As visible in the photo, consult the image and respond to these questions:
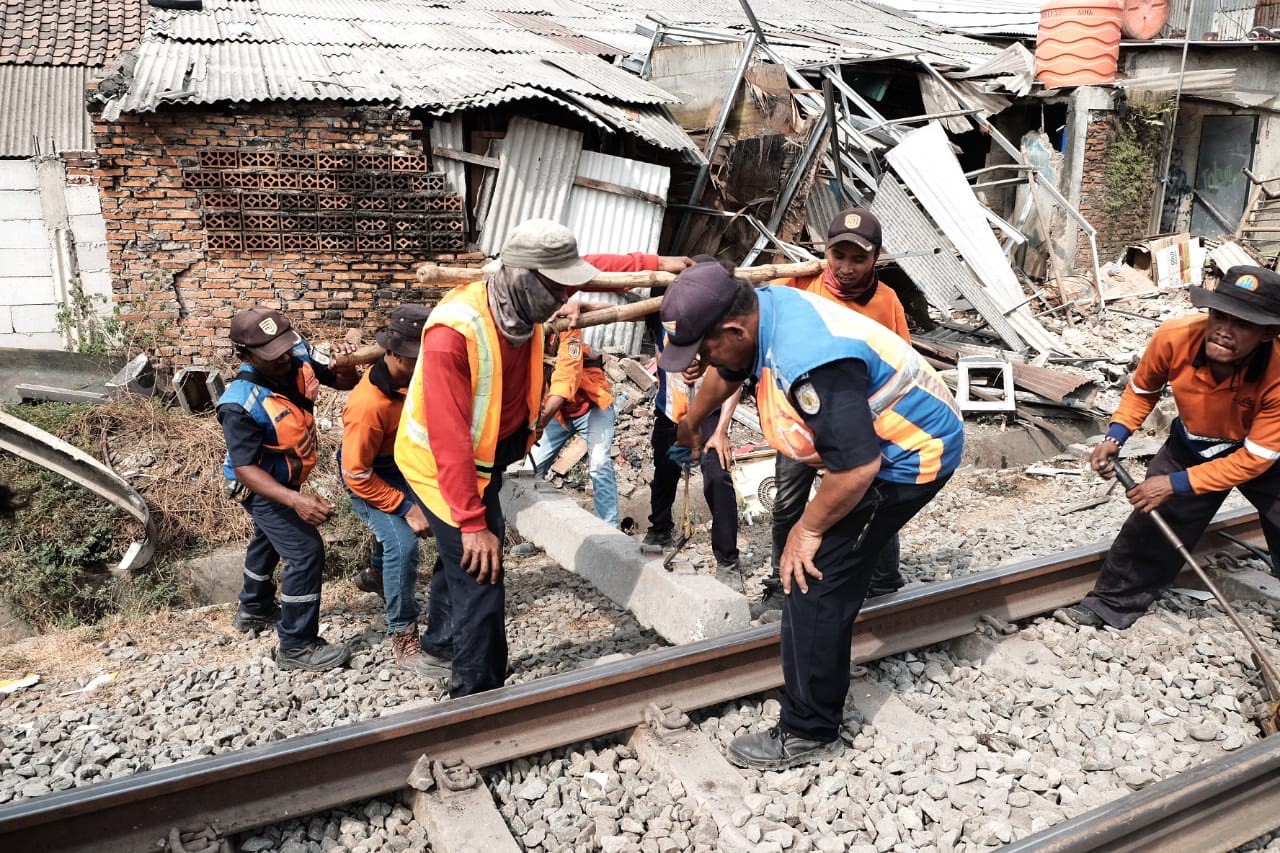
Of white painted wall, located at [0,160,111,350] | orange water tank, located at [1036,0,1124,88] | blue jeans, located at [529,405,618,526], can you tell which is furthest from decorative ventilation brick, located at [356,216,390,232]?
orange water tank, located at [1036,0,1124,88]

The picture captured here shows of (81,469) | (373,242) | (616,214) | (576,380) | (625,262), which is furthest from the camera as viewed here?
(616,214)

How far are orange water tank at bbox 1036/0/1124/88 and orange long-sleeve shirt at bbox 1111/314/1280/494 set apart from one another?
13.3 metres

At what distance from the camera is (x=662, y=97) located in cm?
1144

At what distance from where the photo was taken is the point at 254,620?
221 inches

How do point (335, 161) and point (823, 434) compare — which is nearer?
point (823, 434)

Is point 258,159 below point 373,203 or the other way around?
the other way around

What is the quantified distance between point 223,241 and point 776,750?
310 inches

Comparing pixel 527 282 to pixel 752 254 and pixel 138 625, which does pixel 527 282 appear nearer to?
pixel 138 625

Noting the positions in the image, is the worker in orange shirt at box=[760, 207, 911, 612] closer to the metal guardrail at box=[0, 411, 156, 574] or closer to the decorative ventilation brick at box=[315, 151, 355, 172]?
Result: the metal guardrail at box=[0, 411, 156, 574]

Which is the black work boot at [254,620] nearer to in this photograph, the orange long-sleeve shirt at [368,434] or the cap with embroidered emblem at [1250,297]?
the orange long-sleeve shirt at [368,434]

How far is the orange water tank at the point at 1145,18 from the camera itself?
18078 mm

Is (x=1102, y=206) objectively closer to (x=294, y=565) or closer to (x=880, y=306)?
(x=880, y=306)

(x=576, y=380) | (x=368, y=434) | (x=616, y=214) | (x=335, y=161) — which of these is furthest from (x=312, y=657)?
(x=616, y=214)

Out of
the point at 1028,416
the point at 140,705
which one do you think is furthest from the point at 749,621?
the point at 1028,416
